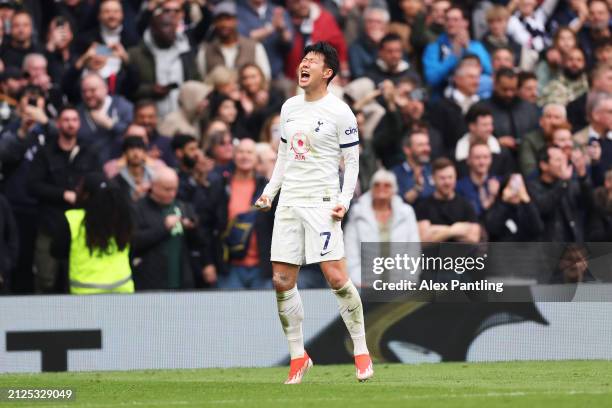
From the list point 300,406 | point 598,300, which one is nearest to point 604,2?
point 598,300

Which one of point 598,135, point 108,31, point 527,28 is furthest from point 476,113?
point 108,31

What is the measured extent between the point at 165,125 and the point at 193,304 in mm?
3530

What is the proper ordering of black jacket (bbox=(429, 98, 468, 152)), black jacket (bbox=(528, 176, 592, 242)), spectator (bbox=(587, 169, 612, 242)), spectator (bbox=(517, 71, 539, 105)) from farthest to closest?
1. spectator (bbox=(517, 71, 539, 105))
2. black jacket (bbox=(429, 98, 468, 152))
3. spectator (bbox=(587, 169, 612, 242))
4. black jacket (bbox=(528, 176, 592, 242))

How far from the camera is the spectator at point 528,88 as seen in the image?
734 inches

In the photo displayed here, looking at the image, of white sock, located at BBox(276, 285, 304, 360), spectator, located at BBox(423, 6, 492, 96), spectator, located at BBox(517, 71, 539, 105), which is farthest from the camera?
spectator, located at BBox(423, 6, 492, 96)

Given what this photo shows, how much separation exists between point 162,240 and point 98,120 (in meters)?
2.18

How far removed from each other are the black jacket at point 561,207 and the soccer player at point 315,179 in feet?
18.8

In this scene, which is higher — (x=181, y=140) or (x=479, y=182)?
(x=181, y=140)

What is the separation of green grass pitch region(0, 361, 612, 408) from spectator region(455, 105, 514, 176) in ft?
12.8

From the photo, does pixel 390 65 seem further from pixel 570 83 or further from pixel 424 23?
pixel 570 83

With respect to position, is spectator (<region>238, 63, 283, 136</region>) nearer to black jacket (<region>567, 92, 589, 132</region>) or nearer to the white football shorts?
black jacket (<region>567, 92, 589, 132</region>)

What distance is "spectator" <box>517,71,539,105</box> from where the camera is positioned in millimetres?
18641

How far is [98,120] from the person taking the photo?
16.6 metres

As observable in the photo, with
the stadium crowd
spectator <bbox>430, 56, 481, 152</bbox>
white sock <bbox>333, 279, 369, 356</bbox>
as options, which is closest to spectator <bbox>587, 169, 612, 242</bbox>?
the stadium crowd
